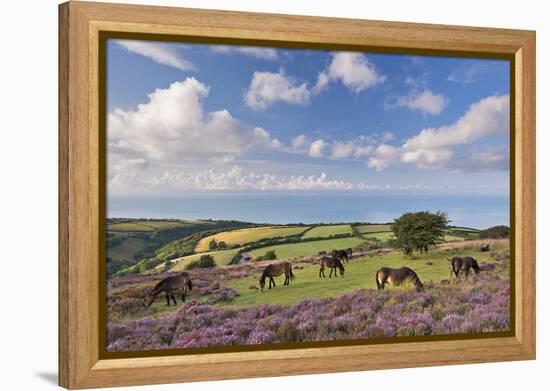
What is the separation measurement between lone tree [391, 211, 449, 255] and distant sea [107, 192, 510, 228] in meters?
0.07

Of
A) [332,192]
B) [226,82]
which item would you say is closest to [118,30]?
[226,82]

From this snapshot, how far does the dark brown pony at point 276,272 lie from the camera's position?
9.65 metres

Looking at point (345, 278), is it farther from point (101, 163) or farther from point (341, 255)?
point (101, 163)

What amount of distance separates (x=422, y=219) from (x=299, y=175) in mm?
1372

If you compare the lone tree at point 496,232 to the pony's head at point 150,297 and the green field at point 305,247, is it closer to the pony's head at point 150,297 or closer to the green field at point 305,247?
the green field at point 305,247

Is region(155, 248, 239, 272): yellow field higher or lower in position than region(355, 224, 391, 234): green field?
lower

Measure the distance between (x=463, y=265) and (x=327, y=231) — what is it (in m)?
1.52

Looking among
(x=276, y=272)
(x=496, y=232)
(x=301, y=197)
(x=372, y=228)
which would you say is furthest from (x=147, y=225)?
(x=496, y=232)

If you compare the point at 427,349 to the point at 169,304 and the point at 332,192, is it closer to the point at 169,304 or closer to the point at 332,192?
the point at 332,192

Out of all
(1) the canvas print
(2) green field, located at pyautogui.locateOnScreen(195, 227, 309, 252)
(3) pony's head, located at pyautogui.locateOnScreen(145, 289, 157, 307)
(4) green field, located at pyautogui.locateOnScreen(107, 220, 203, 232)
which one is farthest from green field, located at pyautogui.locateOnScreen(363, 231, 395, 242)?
(3) pony's head, located at pyautogui.locateOnScreen(145, 289, 157, 307)

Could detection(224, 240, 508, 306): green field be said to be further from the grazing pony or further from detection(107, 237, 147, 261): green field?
detection(107, 237, 147, 261): green field

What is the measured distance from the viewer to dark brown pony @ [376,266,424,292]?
10.0 meters

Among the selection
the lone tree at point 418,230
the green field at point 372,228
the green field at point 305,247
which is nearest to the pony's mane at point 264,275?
the green field at point 305,247

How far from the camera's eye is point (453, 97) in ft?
33.8
